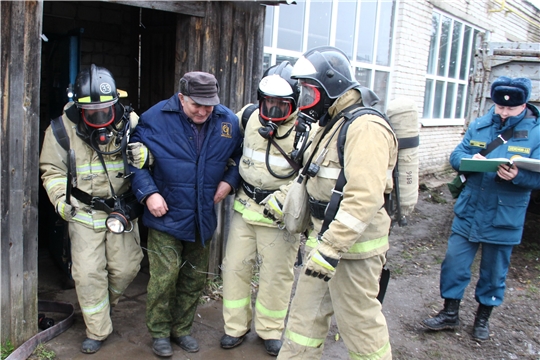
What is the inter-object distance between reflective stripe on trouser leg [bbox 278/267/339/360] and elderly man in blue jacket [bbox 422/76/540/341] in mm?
1752

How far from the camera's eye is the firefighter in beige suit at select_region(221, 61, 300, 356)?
12.0 feet

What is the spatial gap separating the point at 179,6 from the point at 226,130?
1.17 metres

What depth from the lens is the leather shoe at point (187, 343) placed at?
3.78 meters

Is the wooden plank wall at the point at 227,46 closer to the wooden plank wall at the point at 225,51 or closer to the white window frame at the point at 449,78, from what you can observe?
the wooden plank wall at the point at 225,51

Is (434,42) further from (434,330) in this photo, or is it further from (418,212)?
(434,330)

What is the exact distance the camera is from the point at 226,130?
3730 mm

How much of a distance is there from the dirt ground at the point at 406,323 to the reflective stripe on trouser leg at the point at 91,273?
0.28 m

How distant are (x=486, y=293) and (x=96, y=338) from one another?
3279 mm

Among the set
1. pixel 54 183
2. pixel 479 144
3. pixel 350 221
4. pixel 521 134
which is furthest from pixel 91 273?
pixel 521 134

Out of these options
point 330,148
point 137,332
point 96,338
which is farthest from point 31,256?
point 330,148

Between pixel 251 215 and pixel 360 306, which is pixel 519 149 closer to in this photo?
pixel 360 306

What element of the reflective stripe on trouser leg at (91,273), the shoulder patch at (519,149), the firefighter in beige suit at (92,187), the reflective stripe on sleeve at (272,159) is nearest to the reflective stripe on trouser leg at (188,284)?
the firefighter in beige suit at (92,187)

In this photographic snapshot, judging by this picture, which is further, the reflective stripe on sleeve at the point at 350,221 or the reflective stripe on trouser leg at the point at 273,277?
the reflective stripe on trouser leg at the point at 273,277

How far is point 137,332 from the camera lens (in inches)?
159
